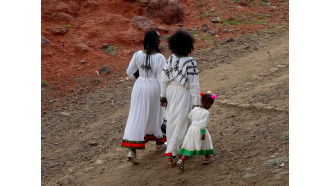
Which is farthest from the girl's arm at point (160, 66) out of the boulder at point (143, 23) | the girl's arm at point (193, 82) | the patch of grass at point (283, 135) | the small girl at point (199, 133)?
the boulder at point (143, 23)

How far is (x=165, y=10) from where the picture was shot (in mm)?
15445

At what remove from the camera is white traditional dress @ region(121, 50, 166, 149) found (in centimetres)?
684

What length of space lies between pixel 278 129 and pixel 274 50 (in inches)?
217

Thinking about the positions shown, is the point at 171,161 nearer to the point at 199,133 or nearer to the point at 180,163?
the point at 180,163

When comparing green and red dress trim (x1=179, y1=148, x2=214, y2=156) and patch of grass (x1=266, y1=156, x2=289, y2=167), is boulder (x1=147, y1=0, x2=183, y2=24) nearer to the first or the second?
green and red dress trim (x1=179, y1=148, x2=214, y2=156)

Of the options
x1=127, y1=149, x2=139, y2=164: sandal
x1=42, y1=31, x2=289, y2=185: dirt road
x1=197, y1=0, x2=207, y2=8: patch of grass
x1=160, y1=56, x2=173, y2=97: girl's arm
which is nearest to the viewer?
x1=42, y1=31, x2=289, y2=185: dirt road

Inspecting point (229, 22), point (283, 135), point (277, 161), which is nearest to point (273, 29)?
point (229, 22)

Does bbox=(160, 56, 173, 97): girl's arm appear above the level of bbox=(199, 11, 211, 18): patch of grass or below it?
below

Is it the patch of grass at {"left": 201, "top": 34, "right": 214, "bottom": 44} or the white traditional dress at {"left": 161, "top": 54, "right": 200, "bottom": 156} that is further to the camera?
the patch of grass at {"left": 201, "top": 34, "right": 214, "bottom": 44}

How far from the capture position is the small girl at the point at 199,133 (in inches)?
241

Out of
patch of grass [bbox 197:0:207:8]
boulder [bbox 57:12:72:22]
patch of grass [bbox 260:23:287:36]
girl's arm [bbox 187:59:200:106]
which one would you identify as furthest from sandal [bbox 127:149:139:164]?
patch of grass [bbox 197:0:207:8]

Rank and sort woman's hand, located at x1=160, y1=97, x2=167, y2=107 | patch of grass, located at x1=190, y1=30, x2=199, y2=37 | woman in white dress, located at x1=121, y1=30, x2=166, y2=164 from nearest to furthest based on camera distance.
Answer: woman's hand, located at x1=160, y1=97, x2=167, y2=107 < woman in white dress, located at x1=121, y1=30, x2=166, y2=164 < patch of grass, located at x1=190, y1=30, x2=199, y2=37

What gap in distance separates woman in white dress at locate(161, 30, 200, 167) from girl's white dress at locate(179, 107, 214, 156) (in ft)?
0.55

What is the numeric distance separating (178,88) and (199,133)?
676 millimetres
